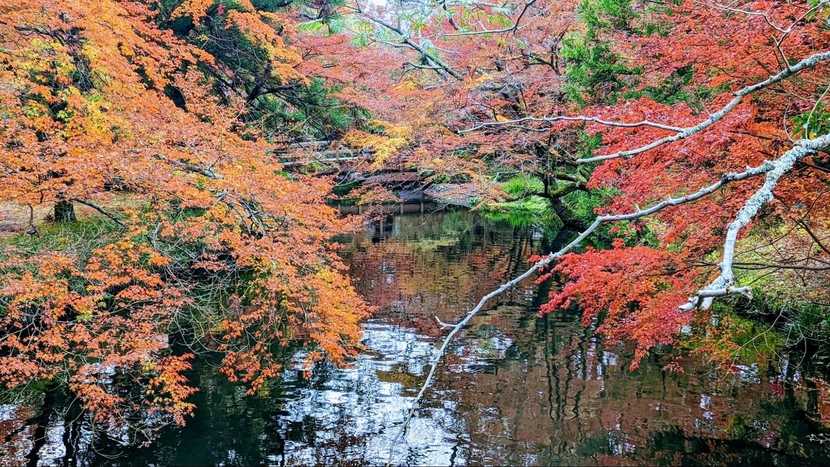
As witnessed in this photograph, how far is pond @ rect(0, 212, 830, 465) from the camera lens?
262 inches

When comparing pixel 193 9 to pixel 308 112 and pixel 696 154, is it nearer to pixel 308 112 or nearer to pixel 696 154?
pixel 308 112

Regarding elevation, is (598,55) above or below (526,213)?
above

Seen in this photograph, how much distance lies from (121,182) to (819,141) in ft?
27.5

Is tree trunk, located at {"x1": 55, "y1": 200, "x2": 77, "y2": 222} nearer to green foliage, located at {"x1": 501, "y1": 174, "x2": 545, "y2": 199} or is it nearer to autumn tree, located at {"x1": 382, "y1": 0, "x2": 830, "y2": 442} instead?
autumn tree, located at {"x1": 382, "y1": 0, "x2": 830, "y2": 442}

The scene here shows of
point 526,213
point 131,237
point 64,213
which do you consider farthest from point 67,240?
point 526,213

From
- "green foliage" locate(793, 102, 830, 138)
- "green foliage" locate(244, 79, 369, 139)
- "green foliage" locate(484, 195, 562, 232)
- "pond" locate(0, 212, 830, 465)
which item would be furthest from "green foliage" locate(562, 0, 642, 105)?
"green foliage" locate(484, 195, 562, 232)

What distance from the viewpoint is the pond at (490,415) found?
6652mm

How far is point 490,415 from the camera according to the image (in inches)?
303

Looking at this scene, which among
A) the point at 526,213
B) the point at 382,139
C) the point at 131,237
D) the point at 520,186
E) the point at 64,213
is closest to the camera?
the point at 131,237

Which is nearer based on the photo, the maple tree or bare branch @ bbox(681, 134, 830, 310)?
bare branch @ bbox(681, 134, 830, 310)

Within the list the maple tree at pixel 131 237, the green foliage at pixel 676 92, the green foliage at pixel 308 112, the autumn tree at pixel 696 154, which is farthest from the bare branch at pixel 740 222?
the green foliage at pixel 308 112

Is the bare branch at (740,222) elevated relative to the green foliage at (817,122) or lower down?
lower down

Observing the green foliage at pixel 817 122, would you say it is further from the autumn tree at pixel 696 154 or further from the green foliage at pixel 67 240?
the green foliage at pixel 67 240

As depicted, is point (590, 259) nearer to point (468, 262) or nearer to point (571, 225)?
point (468, 262)
